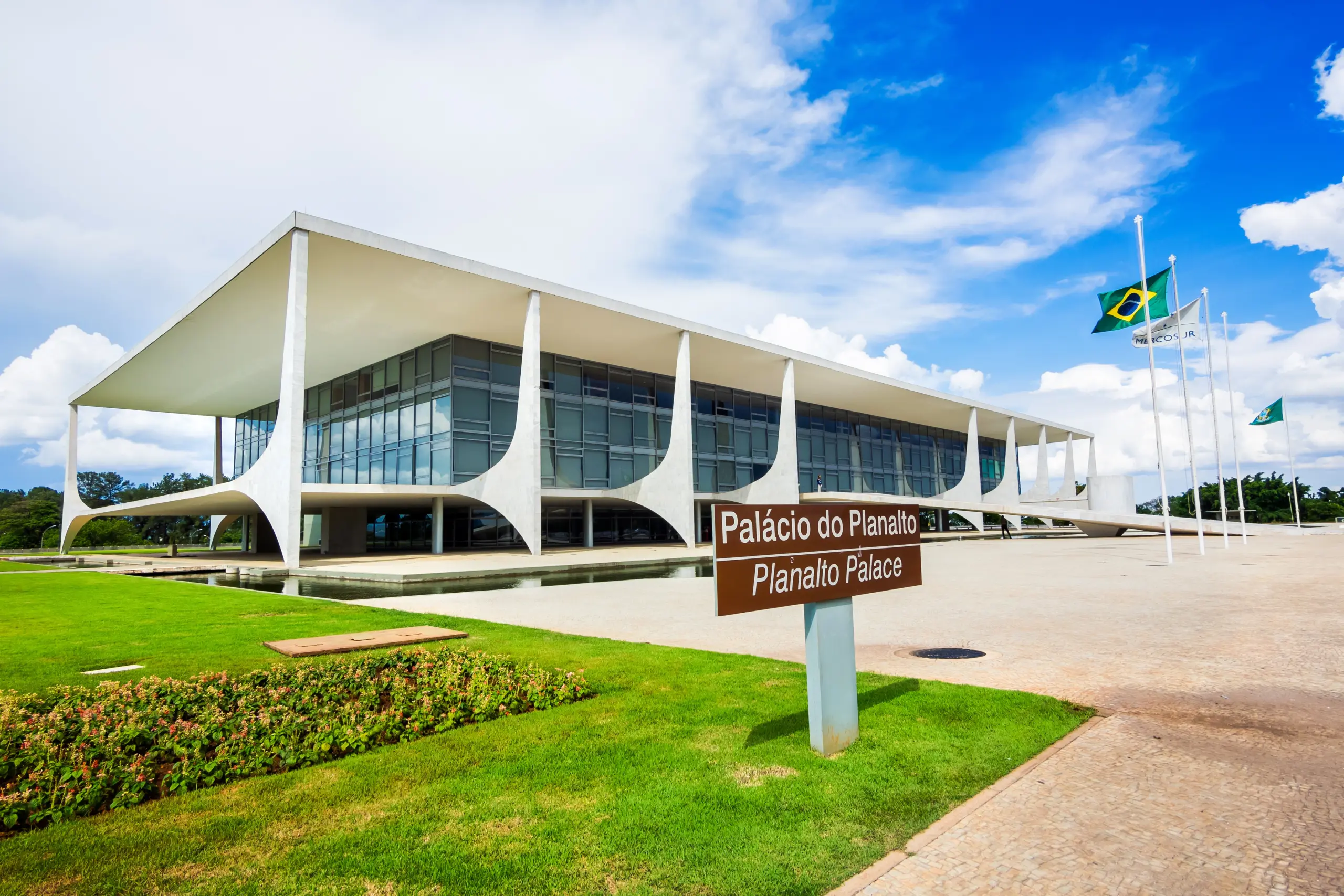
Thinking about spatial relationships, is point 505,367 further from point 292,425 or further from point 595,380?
point 292,425

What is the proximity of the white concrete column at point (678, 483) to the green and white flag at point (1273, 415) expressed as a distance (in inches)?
1379

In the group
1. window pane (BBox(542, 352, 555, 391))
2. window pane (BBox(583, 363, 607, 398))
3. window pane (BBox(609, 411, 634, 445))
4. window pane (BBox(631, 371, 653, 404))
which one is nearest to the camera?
window pane (BBox(542, 352, 555, 391))

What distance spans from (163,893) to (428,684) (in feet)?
11.1

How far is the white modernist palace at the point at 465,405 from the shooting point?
27906 millimetres

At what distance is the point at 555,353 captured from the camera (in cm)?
3831

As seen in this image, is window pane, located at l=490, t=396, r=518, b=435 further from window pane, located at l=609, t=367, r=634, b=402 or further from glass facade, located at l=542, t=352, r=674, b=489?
window pane, located at l=609, t=367, r=634, b=402

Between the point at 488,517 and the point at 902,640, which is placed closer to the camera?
the point at 902,640

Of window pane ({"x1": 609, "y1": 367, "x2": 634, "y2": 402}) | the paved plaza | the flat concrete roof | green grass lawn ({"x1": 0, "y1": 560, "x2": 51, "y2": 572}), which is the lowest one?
the paved plaza

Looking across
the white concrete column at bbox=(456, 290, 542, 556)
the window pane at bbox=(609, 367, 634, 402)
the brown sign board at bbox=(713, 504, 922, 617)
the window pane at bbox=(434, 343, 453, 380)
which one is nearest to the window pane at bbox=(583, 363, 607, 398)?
the window pane at bbox=(609, 367, 634, 402)

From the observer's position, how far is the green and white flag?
42.7 meters

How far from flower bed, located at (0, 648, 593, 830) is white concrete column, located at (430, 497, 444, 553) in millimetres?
27003

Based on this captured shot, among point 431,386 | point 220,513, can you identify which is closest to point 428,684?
point 431,386

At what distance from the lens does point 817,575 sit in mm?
5488

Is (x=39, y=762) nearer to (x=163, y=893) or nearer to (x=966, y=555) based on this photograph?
(x=163, y=893)
